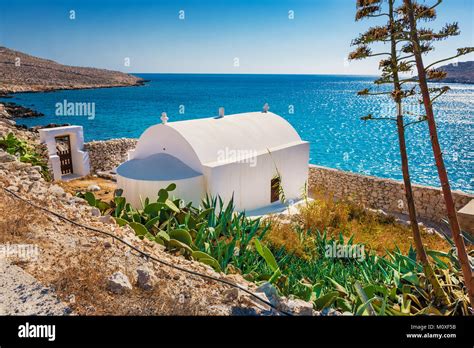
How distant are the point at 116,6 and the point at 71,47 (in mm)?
2761

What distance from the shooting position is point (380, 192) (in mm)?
14758

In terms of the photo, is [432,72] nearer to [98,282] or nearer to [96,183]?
[98,282]

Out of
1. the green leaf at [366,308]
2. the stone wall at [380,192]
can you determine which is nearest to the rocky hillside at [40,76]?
the stone wall at [380,192]

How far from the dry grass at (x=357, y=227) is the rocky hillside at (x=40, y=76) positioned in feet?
129

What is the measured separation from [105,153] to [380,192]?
1135cm

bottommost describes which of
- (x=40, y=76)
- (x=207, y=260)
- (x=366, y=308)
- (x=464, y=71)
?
(x=366, y=308)

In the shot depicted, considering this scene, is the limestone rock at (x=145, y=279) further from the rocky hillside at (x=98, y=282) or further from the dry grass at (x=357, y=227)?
the dry grass at (x=357, y=227)

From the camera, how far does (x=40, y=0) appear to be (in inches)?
405

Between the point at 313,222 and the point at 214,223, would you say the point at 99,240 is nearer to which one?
the point at 214,223

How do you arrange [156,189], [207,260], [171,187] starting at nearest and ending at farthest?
1. [207,260]
2. [171,187]
3. [156,189]

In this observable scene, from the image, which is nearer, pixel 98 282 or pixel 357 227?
pixel 98 282

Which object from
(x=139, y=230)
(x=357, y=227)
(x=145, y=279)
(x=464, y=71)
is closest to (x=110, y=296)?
(x=145, y=279)

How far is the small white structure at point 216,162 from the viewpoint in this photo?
1091cm
